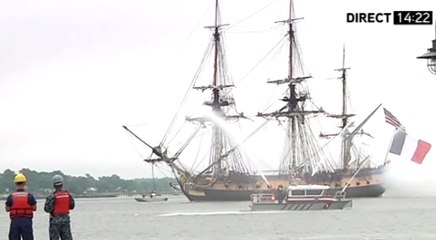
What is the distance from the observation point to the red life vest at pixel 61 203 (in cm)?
1852

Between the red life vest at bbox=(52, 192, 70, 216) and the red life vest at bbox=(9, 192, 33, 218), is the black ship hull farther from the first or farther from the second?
the red life vest at bbox=(9, 192, 33, 218)

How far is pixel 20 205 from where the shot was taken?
1842 cm

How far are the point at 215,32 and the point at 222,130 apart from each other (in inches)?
597

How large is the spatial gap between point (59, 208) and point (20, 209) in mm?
723

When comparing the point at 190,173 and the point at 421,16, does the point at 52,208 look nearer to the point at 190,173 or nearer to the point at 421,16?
the point at 421,16

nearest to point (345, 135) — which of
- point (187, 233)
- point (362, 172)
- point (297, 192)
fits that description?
point (362, 172)

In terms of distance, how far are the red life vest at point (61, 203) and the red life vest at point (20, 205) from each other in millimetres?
468

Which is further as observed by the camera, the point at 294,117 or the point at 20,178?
the point at 294,117

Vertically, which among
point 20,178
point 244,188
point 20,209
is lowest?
point 20,209

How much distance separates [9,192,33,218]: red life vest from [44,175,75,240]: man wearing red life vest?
1.12 ft

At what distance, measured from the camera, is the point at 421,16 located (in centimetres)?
1884

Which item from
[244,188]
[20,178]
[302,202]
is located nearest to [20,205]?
[20,178]
